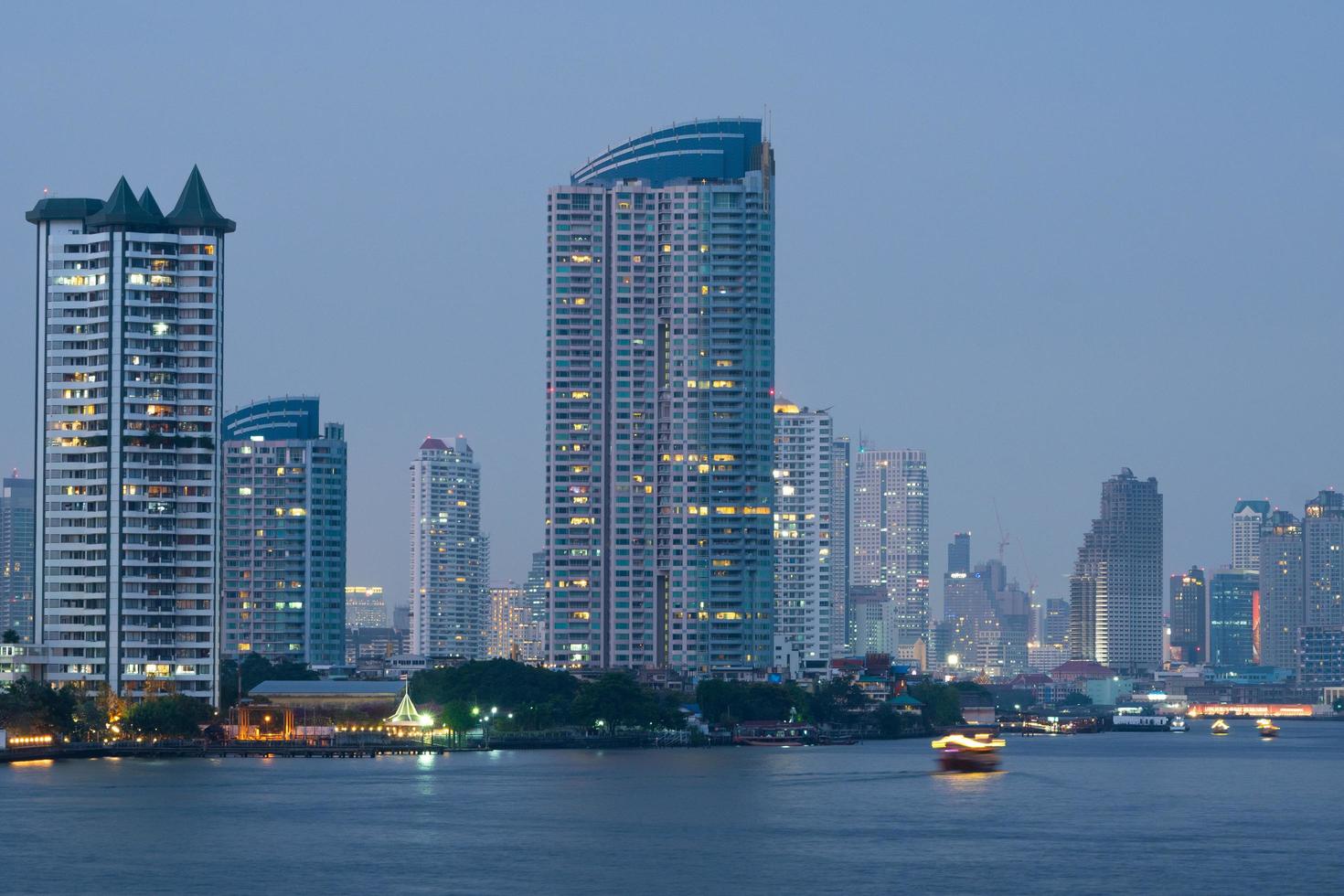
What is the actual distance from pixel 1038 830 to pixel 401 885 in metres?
47.4

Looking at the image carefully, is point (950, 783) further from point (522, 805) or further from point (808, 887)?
point (808, 887)

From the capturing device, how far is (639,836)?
13650cm

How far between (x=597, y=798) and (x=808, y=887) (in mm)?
53273

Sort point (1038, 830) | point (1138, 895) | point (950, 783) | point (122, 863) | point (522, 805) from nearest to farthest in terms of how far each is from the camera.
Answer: point (1138, 895) → point (122, 863) → point (1038, 830) → point (522, 805) → point (950, 783)

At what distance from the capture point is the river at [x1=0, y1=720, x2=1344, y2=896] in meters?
115

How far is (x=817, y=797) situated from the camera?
17025 centimetres

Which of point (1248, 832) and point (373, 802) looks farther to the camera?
point (373, 802)

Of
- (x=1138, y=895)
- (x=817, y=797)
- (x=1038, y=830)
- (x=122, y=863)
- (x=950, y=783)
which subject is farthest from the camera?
(x=950, y=783)

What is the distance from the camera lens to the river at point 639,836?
115 meters

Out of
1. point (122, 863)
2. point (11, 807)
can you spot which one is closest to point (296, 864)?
point (122, 863)

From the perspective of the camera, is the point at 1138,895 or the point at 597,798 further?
the point at 597,798

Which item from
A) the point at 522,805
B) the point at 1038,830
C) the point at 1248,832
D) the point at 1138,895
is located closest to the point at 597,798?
the point at 522,805

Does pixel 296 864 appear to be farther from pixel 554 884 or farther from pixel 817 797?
pixel 817 797

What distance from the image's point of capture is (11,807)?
149 m
